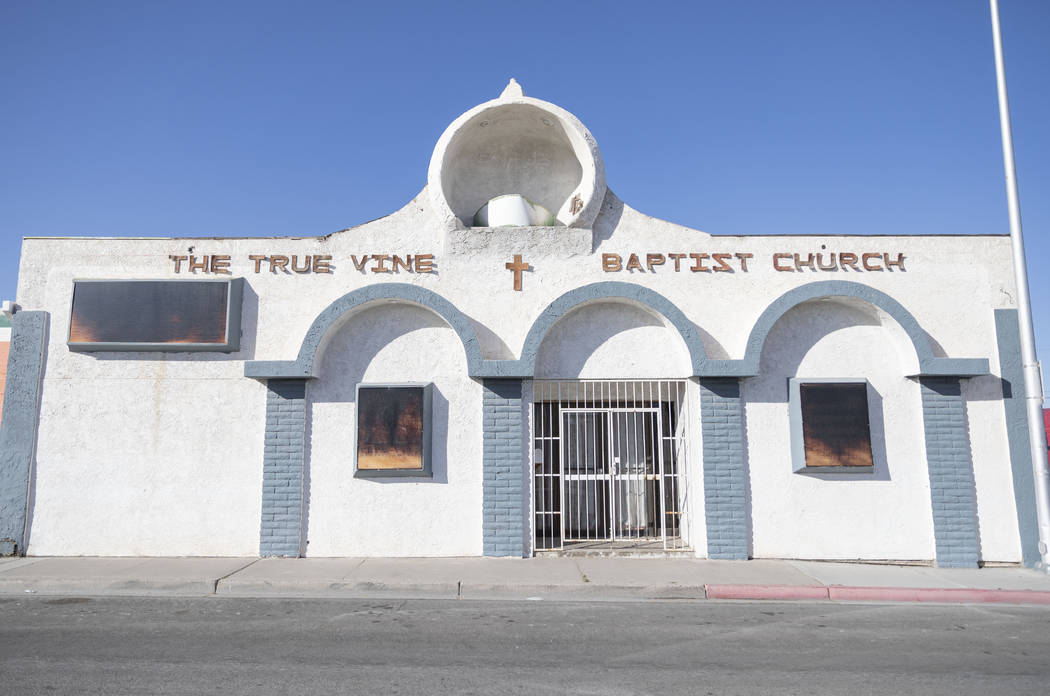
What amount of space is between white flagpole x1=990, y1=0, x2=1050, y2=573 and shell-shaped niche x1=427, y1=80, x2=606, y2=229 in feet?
19.5

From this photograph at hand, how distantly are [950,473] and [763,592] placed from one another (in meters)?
4.07

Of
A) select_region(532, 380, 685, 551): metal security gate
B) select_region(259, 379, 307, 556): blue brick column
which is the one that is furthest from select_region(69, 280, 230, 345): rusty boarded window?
select_region(532, 380, 685, 551): metal security gate

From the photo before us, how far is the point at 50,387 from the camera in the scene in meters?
11.1

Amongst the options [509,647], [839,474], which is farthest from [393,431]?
[839,474]

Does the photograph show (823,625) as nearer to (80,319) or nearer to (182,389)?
(182,389)

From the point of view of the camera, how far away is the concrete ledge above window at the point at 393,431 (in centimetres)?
1076

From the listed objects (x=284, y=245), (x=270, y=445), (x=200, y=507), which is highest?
(x=284, y=245)

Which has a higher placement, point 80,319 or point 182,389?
point 80,319

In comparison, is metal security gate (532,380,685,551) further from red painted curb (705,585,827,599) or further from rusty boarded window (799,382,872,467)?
red painted curb (705,585,827,599)

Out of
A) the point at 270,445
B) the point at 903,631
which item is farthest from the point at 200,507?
the point at 903,631

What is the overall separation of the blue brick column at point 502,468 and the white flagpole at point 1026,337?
727cm

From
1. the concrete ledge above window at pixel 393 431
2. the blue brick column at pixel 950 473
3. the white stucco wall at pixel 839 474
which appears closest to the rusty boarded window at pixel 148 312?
the concrete ledge above window at pixel 393 431

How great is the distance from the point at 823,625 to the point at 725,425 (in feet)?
13.0

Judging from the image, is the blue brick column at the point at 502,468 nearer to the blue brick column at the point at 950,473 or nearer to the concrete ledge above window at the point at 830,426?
the concrete ledge above window at the point at 830,426
